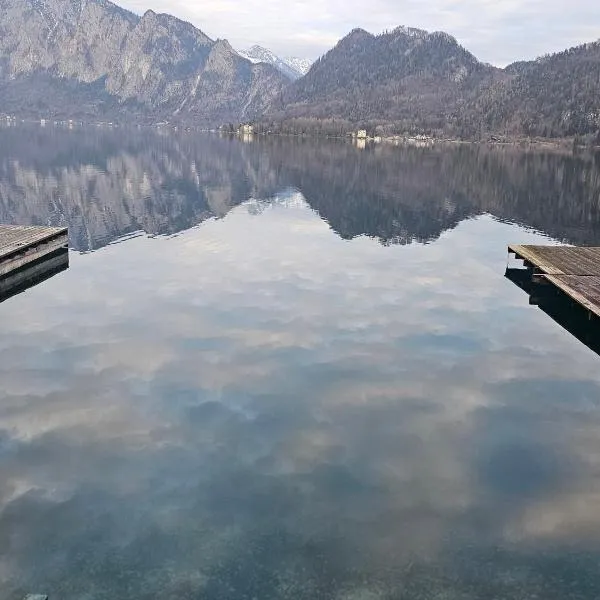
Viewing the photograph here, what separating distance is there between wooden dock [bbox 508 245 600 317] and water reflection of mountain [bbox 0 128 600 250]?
692 inches

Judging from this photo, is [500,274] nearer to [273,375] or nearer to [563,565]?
[273,375]

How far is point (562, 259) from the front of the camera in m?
56.0

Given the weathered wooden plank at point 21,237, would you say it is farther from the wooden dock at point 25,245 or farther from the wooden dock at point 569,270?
the wooden dock at point 569,270

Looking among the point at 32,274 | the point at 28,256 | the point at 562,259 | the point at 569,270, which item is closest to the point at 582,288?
the point at 569,270

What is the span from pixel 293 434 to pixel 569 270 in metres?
36.4

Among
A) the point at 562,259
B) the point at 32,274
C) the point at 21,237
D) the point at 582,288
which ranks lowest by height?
the point at 582,288

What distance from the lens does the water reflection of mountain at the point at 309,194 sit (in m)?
83.2

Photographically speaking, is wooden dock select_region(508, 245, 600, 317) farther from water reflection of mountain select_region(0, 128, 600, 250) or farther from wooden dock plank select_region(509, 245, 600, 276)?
water reflection of mountain select_region(0, 128, 600, 250)

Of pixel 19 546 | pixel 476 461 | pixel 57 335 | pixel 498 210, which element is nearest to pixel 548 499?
pixel 476 461

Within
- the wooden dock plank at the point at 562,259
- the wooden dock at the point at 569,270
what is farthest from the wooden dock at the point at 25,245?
the wooden dock plank at the point at 562,259

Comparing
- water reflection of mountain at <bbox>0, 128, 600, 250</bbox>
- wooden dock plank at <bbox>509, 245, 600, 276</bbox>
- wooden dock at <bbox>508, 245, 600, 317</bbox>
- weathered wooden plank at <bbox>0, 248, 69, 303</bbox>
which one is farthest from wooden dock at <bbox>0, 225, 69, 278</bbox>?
wooden dock plank at <bbox>509, 245, 600, 276</bbox>

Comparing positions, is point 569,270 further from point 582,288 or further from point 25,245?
point 25,245

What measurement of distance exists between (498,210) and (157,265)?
65892mm

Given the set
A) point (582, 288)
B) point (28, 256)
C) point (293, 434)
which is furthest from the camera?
point (28, 256)
